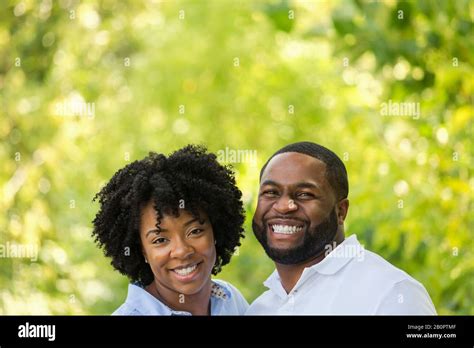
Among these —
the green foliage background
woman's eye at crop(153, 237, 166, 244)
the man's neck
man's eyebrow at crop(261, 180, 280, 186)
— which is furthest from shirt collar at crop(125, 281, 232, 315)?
the green foliage background

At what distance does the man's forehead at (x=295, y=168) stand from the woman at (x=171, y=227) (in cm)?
11

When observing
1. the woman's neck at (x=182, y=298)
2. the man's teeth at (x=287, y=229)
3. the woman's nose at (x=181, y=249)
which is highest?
the man's teeth at (x=287, y=229)

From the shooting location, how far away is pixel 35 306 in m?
3.88

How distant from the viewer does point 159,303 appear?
77.4 inches

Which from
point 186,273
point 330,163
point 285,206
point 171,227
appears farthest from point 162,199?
point 330,163

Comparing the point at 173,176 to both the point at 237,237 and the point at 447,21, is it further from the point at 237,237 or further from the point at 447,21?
the point at 447,21

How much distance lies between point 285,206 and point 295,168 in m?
0.08

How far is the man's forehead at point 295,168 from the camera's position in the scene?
196cm

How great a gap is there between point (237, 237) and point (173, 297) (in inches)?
7.9

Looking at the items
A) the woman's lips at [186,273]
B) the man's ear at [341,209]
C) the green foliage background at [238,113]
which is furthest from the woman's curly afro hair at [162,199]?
the green foliage background at [238,113]

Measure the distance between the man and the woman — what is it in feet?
0.32

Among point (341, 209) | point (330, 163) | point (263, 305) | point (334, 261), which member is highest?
point (330, 163)

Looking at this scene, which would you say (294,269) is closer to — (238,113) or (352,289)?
(352,289)

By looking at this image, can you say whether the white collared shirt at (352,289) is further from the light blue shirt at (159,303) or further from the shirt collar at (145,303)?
the shirt collar at (145,303)
